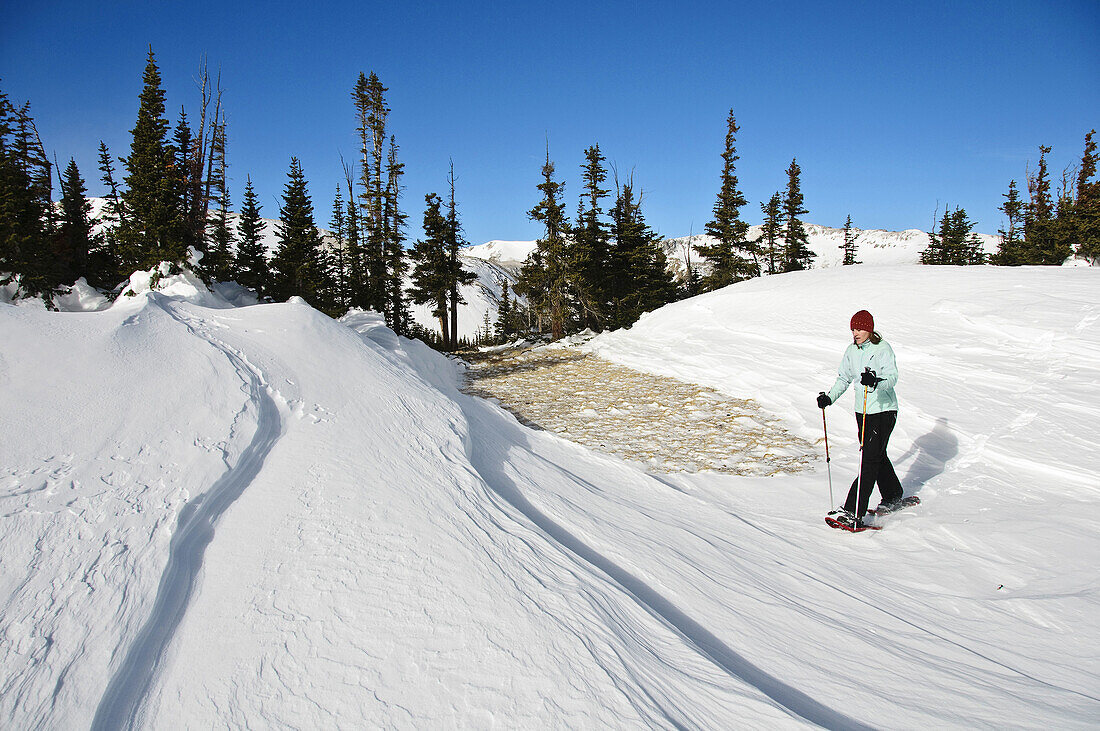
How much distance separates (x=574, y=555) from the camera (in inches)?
126

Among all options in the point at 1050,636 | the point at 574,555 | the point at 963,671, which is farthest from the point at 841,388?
the point at 574,555

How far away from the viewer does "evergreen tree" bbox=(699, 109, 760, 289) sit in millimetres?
29500

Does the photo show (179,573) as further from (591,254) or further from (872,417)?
(591,254)

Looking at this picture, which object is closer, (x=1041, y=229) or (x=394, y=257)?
(x=394, y=257)

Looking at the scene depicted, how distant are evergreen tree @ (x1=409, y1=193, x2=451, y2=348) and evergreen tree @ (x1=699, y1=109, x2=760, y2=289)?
1510cm

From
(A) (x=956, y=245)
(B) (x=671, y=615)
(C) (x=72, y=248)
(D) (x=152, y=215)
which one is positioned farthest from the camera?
(A) (x=956, y=245)

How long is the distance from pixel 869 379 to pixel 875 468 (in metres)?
0.83

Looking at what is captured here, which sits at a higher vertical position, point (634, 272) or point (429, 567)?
point (634, 272)

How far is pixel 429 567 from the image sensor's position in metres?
2.71

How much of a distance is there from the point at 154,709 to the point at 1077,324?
1248 cm

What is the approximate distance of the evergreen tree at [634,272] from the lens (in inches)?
984

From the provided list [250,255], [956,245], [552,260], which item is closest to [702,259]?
[956,245]

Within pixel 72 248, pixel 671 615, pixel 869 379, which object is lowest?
pixel 671 615

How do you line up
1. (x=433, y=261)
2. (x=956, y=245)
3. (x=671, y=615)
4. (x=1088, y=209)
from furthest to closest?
(x=956, y=245), (x=1088, y=209), (x=433, y=261), (x=671, y=615)
